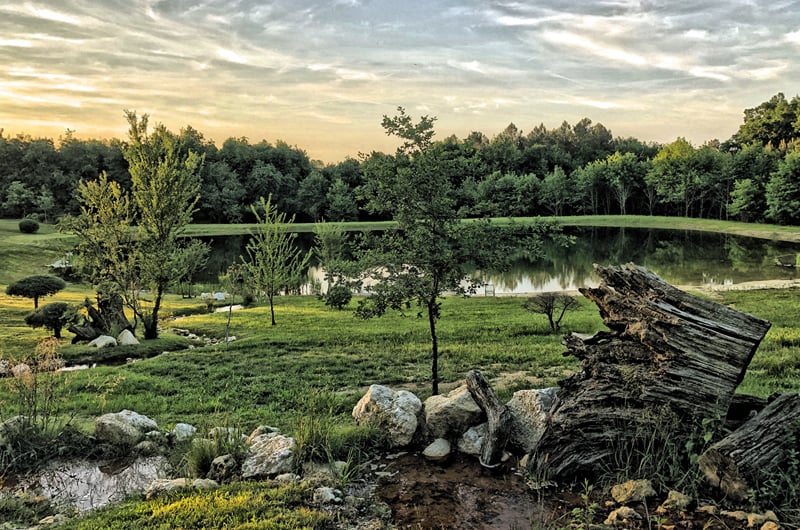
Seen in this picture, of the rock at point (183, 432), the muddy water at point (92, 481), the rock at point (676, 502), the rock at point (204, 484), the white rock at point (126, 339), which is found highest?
the rock at point (676, 502)

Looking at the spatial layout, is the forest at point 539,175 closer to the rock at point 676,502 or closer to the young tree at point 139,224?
the young tree at point 139,224

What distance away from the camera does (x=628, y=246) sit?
51.3 m

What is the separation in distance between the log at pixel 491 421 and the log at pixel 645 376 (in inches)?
24.2

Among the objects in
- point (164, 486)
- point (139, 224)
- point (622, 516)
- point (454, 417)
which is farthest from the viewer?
point (139, 224)

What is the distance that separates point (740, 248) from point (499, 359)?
43277 mm

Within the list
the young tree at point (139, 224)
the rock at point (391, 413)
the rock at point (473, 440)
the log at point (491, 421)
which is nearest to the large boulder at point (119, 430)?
the rock at point (391, 413)

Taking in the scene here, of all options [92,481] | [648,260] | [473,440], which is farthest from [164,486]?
[648,260]

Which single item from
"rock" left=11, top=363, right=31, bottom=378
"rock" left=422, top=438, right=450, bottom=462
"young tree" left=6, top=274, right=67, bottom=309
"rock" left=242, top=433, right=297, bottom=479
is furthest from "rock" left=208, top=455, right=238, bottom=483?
"young tree" left=6, top=274, right=67, bottom=309

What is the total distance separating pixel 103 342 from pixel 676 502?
55.8 feet

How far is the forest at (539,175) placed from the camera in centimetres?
6657

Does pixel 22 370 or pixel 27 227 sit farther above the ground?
pixel 27 227

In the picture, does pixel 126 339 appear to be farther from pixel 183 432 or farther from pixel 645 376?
pixel 645 376

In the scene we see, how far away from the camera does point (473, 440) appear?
25.5 feet

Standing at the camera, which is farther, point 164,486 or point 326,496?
point 164,486
